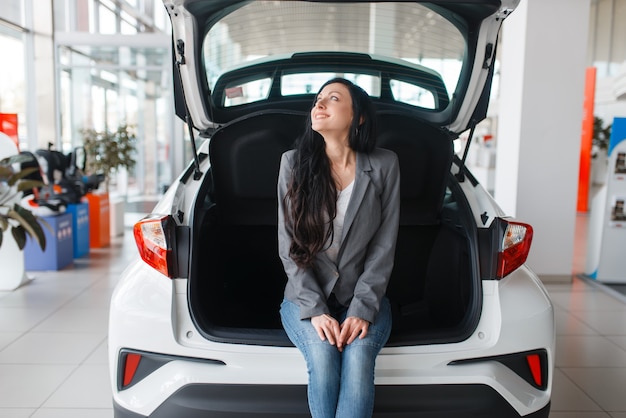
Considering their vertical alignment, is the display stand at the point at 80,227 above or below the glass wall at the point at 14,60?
below

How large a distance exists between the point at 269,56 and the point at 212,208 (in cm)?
62

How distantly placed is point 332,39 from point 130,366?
1.28 m

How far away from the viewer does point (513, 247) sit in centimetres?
176

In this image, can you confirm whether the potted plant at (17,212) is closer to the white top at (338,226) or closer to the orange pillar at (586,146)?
the white top at (338,226)

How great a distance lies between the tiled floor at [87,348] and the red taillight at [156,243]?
3.12ft

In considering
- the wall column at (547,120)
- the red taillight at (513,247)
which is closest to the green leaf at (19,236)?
the red taillight at (513,247)

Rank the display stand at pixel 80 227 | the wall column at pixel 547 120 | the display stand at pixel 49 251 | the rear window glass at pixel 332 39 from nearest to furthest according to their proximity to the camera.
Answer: the rear window glass at pixel 332 39 → the wall column at pixel 547 120 → the display stand at pixel 49 251 → the display stand at pixel 80 227

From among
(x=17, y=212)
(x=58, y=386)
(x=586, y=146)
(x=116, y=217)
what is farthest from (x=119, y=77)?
(x=58, y=386)

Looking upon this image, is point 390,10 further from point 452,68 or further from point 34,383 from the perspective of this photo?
point 34,383

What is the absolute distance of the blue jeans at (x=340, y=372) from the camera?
1492 mm

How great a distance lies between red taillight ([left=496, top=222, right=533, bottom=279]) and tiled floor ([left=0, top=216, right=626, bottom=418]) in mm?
919

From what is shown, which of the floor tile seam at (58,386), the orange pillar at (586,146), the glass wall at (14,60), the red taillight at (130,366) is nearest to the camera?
the red taillight at (130,366)

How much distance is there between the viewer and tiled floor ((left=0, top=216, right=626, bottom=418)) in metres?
2.41

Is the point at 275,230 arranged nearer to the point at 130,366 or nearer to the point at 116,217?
the point at 130,366
